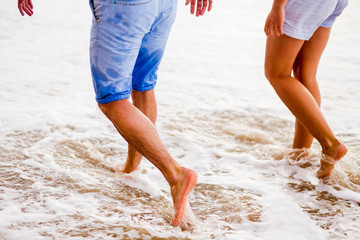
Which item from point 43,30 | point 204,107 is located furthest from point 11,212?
point 43,30

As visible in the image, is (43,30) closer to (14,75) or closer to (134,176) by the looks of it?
(14,75)

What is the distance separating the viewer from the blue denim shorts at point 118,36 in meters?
1.68

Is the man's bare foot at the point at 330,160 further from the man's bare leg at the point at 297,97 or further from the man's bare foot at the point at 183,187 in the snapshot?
the man's bare foot at the point at 183,187

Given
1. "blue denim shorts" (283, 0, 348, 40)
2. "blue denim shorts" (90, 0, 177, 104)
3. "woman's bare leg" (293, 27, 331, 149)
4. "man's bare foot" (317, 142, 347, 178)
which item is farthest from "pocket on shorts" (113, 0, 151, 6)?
"man's bare foot" (317, 142, 347, 178)

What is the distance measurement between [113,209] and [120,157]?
671 millimetres

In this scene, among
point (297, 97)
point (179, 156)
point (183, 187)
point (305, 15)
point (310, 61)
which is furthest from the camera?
point (179, 156)

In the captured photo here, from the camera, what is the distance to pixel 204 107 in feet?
11.9

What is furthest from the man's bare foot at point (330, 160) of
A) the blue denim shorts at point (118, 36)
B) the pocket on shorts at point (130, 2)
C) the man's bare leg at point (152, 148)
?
the pocket on shorts at point (130, 2)

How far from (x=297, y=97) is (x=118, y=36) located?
3.60 feet

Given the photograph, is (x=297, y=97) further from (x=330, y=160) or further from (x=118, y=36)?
(x=118, y=36)

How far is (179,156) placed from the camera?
9.05 ft

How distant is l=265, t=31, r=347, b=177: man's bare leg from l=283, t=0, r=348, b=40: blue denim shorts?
0.28ft

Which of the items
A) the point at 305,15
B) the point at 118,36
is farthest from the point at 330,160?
the point at 118,36

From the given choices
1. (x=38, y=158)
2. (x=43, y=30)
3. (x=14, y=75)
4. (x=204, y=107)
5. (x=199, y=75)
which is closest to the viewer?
(x=38, y=158)
